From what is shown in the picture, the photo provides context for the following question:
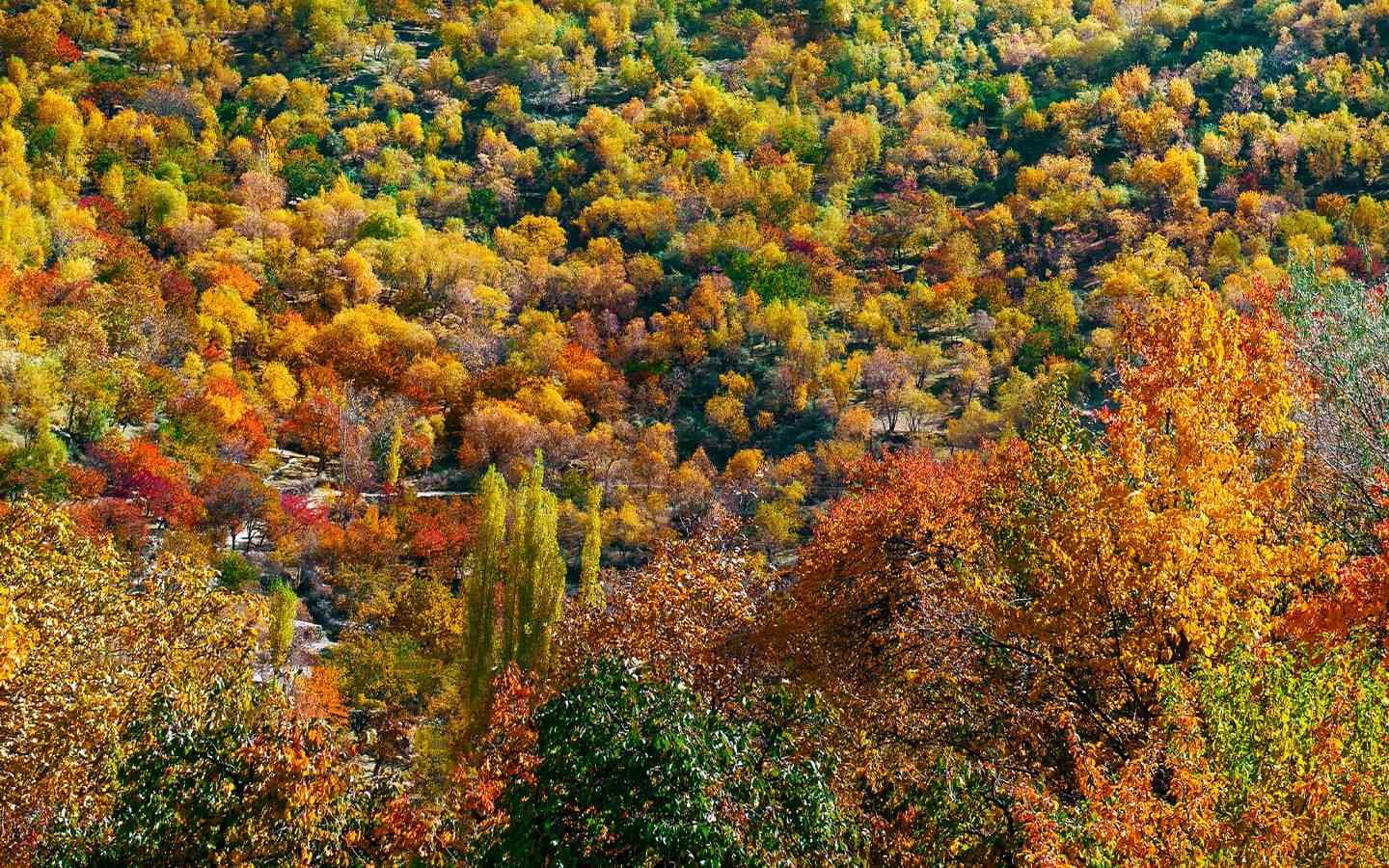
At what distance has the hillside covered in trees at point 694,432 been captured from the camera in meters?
14.4

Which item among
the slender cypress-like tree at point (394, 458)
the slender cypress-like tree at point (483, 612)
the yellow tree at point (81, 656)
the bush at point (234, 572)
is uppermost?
the yellow tree at point (81, 656)

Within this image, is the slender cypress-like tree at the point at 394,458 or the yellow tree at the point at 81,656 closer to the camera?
the yellow tree at the point at 81,656

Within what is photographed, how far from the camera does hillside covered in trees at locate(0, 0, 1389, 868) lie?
14.4 meters

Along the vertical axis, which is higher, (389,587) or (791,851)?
(791,851)

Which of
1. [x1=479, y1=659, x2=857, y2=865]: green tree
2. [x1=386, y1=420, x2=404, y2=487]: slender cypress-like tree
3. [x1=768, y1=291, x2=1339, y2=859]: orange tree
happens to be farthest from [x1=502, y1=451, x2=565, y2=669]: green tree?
[x1=386, y1=420, x2=404, y2=487]: slender cypress-like tree

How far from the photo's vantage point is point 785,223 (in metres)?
133

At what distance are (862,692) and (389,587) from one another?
46.3 meters

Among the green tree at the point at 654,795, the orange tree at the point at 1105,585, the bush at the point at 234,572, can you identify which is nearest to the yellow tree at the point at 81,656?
the green tree at the point at 654,795

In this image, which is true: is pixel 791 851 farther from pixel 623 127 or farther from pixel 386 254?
pixel 623 127

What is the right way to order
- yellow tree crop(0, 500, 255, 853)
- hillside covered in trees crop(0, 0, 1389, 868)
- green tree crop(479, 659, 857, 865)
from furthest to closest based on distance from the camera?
yellow tree crop(0, 500, 255, 853) → hillside covered in trees crop(0, 0, 1389, 868) → green tree crop(479, 659, 857, 865)

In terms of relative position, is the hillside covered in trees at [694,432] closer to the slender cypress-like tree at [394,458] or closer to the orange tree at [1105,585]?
the orange tree at [1105,585]

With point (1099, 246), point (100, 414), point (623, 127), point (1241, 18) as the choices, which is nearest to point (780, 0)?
point (623, 127)

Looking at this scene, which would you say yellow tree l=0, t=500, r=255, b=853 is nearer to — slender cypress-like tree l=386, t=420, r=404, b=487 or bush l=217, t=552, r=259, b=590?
bush l=217, t=552, r=259, b=590

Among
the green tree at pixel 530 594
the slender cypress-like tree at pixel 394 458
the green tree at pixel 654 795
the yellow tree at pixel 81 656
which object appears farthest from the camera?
the slender cypress-like tree at pixel 394 458
